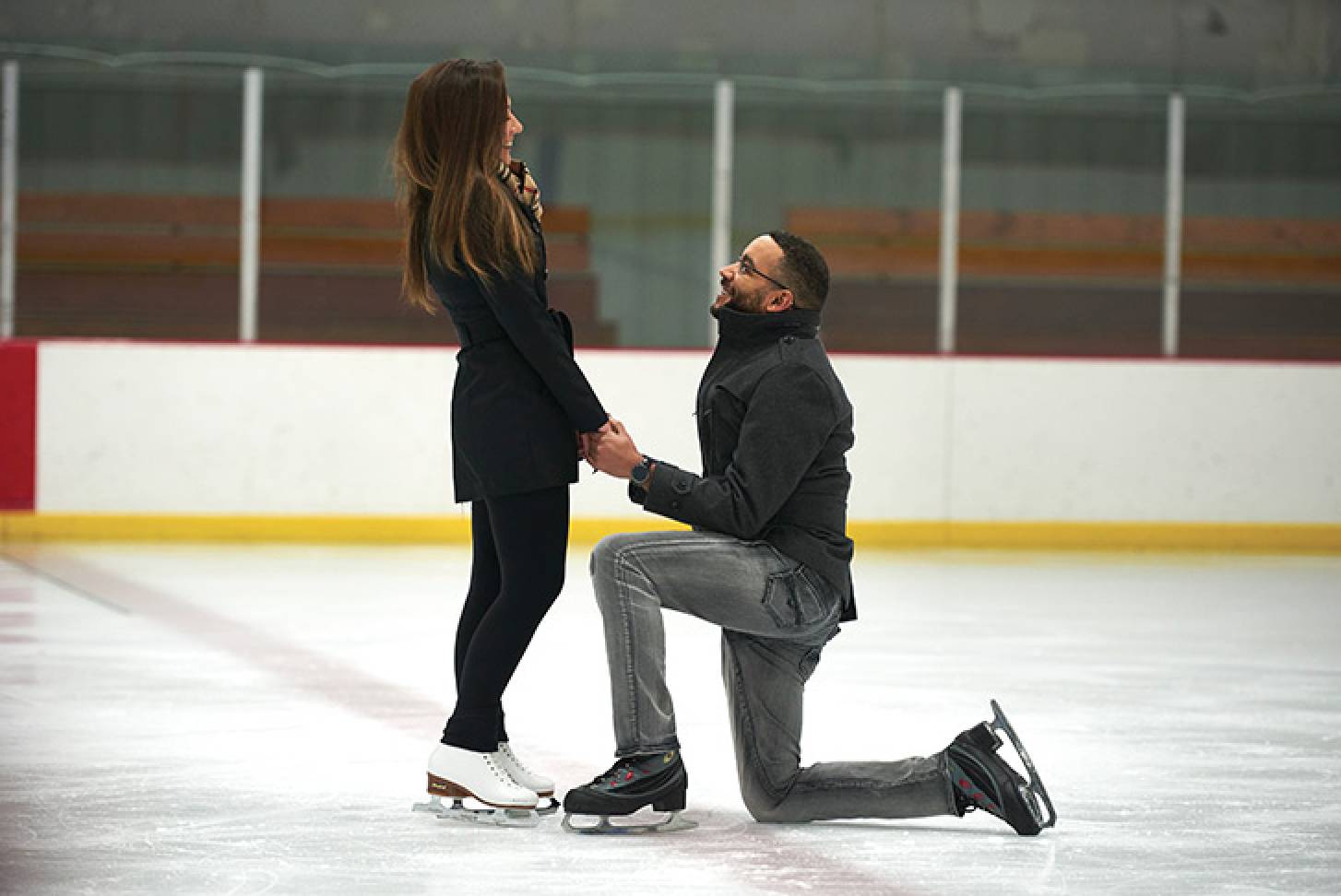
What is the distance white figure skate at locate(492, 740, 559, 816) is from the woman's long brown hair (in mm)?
789

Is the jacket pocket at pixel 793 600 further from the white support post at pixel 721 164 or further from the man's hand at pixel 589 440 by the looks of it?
the white support post at pixel 721 164

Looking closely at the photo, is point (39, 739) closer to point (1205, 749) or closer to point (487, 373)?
point (487, 373)

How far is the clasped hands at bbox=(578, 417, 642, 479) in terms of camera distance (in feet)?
10.2

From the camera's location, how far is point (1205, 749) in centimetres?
408

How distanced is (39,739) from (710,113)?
569 centimetres

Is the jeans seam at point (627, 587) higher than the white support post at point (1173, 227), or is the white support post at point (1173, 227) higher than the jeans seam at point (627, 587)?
the white support post at point (1173, 227)

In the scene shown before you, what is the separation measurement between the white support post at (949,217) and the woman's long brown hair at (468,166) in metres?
6.03

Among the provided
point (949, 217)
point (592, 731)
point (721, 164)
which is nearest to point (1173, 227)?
point (949, 217)

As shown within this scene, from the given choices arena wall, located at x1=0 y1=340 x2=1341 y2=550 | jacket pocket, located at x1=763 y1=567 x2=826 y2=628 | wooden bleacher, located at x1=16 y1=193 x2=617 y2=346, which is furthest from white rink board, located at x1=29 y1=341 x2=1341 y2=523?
jacket pocket, located at x1=763 y1=567 x2=826 y2=628

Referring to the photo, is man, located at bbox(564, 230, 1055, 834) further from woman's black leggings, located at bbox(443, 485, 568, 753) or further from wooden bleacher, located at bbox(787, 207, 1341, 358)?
wooden bleacher, located at bbox(787, 207, 1341, 358)

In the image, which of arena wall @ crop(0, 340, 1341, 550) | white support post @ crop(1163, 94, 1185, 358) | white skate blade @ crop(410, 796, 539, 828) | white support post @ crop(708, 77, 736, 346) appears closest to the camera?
white skate blade @ crop(410, 796, 539, 828)

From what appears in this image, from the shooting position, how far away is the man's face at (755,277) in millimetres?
3162

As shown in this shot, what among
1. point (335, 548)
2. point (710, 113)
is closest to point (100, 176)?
point (335, 548)

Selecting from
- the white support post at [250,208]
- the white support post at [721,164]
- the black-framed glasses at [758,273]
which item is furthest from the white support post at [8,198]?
the black-framed glasses at [758,273]
